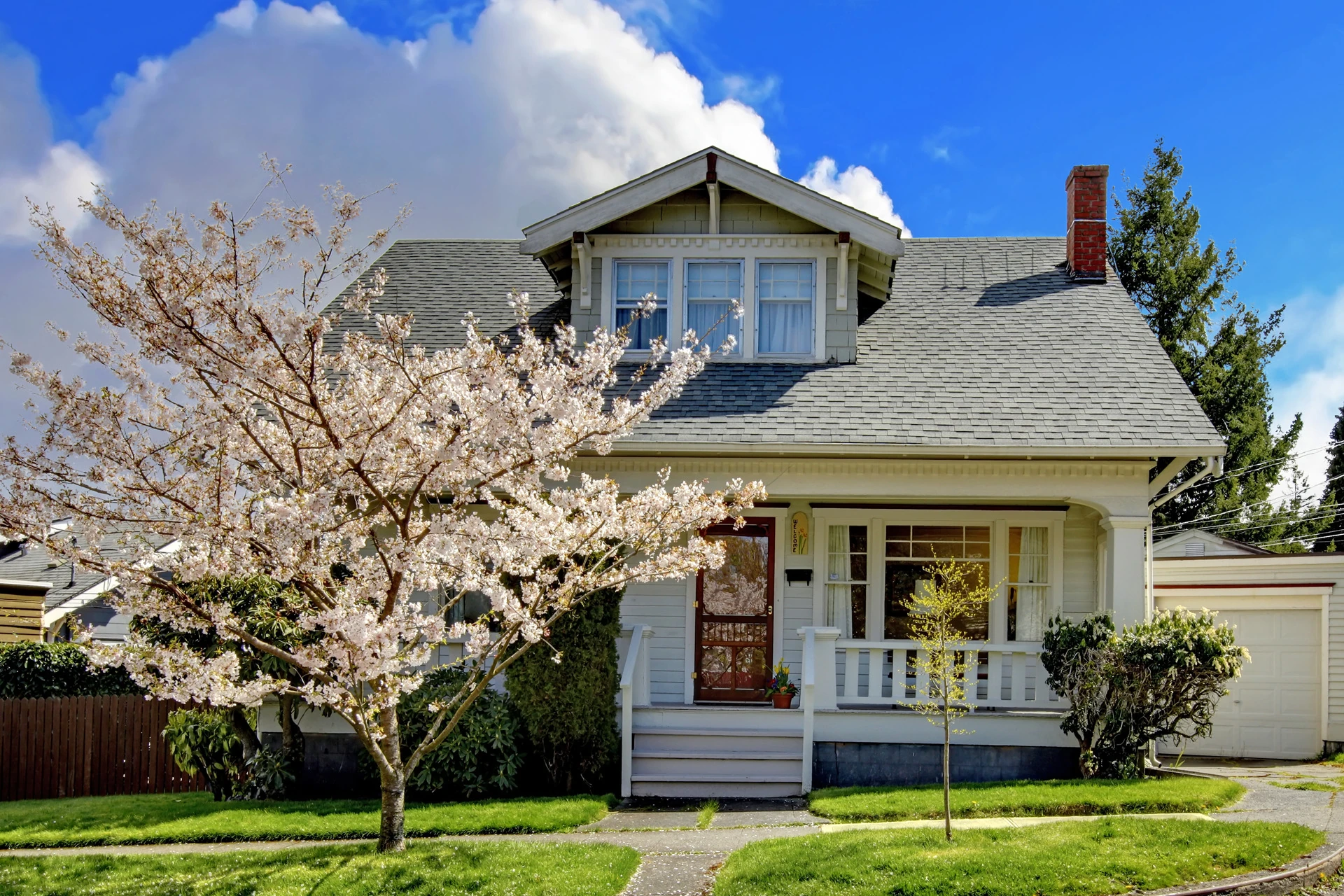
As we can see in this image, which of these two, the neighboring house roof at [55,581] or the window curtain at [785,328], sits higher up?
the window curtain at [785,328]

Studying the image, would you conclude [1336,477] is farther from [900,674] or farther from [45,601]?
[45,601]

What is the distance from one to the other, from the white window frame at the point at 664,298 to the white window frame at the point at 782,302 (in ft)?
3.09

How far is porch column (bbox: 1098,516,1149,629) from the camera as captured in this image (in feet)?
39.3

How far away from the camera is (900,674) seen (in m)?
12.5

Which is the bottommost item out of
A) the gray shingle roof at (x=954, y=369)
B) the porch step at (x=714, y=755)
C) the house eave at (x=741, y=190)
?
the porch step at (x=714, y=755)

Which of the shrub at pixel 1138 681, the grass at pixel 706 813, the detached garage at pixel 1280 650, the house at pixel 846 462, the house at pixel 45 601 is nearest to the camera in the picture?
the grass at pixel 706 813

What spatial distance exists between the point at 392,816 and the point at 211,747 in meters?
4.61

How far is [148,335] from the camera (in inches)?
310

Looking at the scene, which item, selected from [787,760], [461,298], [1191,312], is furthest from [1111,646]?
[1191,312]

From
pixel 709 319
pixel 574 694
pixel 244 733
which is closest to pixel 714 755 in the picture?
pixel 574 694

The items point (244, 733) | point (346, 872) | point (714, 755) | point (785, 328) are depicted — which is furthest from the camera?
point (785, 328)

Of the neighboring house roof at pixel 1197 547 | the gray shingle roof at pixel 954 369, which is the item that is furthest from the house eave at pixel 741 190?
the neighboring house roof at pixel 1197 547

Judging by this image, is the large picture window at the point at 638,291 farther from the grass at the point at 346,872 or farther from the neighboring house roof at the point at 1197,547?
the neighboring house roof at the point at 1197,547

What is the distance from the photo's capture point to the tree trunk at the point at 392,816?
853cm
